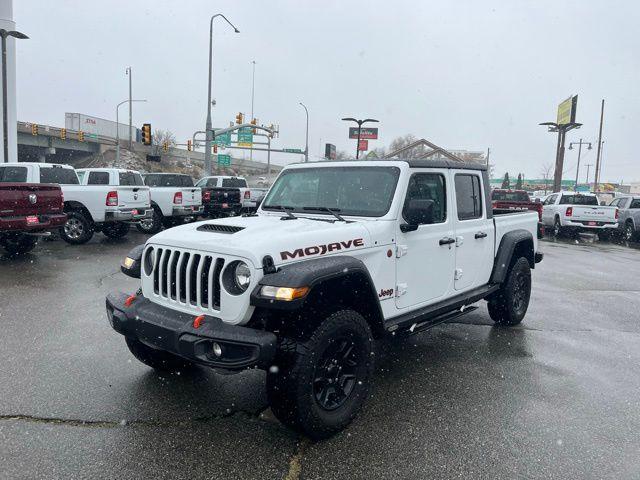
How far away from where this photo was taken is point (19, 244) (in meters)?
10.9

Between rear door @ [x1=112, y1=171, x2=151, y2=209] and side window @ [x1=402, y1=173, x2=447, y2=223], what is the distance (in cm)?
984

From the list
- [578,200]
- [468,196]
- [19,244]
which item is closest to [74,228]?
[19,244]

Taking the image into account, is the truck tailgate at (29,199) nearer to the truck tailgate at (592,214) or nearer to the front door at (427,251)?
the front door at (427,251)

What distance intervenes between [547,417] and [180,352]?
2.77 m

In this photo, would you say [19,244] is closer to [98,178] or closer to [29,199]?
[29,199]

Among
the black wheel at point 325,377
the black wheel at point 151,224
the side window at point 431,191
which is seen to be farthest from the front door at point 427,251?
the black wheel at point 151,224

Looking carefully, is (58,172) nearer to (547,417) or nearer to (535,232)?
(535,232)

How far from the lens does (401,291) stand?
404 centimetres

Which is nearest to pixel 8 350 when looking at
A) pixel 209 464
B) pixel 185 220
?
pixel 209 464

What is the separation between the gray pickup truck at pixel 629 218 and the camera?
711 inches

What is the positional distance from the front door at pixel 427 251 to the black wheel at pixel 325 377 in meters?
0.73

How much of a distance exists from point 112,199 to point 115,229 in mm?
1757

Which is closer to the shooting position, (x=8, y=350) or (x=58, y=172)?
(x=8, y=350)

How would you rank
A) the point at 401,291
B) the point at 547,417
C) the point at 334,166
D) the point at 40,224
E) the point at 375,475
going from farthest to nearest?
the point at 40,224, the point at 334,166, the point at 401,291, the point at 547,417, the point at 375,475
